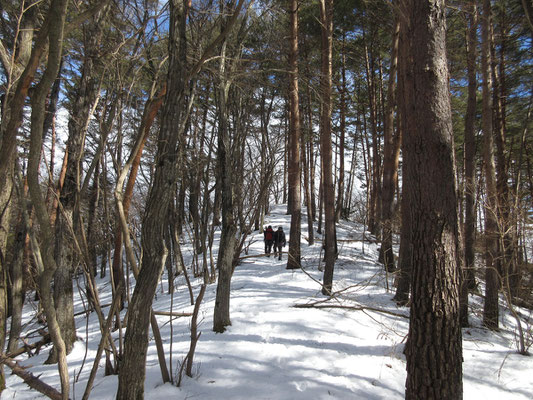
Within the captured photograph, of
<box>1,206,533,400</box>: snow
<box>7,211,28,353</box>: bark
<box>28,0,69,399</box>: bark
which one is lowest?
<box>1,206,533,400</box>: snow

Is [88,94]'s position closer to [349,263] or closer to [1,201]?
[1,201]

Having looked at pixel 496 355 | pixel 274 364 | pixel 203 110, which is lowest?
pixel 496 355

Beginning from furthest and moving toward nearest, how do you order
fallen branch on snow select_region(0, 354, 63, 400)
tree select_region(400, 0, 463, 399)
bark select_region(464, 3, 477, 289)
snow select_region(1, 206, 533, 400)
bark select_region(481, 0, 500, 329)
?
bark select_region(464, 3, 477, 289) → bark select_region(481, 0, 500, 329) → snow select_region(1, 206, 533, 400) → tree select_region(400, 0, 463, 399) → fallen branch on snow select_region(0, 354, 63, 400)

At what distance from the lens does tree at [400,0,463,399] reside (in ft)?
7.98

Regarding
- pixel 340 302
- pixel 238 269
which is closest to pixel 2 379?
pixel 340 302

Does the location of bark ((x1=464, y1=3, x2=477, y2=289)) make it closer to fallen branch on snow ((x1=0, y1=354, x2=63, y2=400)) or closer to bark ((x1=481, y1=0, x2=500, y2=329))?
bark ((x1=481, y1=0, x2=500, y2=329))

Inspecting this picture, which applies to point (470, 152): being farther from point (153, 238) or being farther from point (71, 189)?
point (71, 189)

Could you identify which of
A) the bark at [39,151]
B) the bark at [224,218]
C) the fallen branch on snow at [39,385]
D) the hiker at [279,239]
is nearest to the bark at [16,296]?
the fallen branch on snow at [39,385]

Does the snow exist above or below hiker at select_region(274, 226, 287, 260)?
below

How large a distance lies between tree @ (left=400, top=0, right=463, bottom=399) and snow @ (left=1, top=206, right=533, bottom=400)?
3.99 feet

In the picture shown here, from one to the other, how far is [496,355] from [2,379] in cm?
722

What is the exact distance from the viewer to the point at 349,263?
9.81m

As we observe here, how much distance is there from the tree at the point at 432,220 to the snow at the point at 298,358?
1.22 meters

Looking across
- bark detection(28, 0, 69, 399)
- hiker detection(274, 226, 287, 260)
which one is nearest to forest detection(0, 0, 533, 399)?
bark detection(28, 0, 69, 399)
